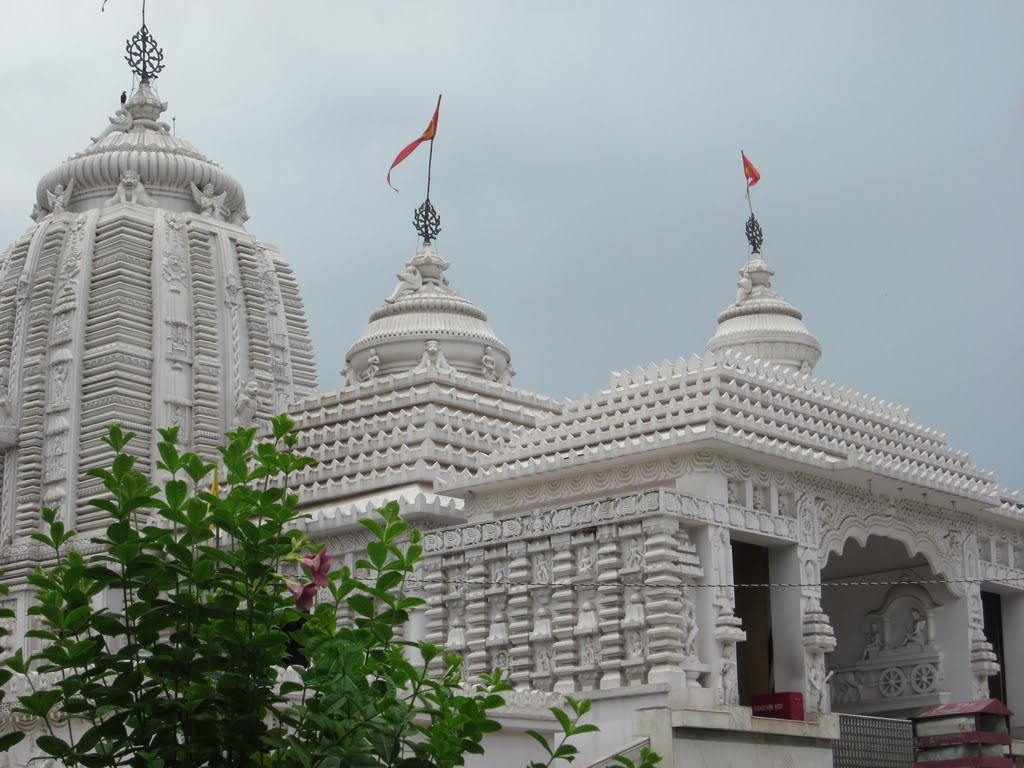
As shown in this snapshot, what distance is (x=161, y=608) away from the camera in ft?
31.1

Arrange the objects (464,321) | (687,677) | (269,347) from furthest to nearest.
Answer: (269,347) < (464,321) < (687,677)

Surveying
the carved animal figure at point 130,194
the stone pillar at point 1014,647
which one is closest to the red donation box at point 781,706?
the stone pillar at point 1014,647

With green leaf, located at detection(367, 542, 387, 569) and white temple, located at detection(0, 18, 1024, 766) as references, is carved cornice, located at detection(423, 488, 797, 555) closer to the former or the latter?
white temple, located at detection(0, 18, 1024, 766)

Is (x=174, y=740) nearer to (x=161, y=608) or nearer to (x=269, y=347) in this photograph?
(x=161, y=608)

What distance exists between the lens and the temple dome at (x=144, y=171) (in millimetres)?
47781

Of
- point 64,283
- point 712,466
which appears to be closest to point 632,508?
point 712,466

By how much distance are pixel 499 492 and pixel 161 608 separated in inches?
936

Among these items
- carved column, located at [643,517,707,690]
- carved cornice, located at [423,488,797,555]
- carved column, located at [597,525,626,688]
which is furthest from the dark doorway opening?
carved column, located at [597,525,626,688]

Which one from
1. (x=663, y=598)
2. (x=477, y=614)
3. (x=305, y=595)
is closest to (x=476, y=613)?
(x=477, y=614)

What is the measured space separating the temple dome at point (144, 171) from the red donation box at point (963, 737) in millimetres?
26094

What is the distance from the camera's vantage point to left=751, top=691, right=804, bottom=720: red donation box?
95.5 feet

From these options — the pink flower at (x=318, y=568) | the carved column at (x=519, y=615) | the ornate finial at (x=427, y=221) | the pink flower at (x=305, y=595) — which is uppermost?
the ornate finial at (x=427, y=221)

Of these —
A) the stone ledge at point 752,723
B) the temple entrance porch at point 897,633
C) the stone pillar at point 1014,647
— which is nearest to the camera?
the stone ledge at point 752,723

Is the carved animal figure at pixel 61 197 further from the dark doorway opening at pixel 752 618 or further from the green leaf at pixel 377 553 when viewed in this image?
the green leaf at pixel 377 553
